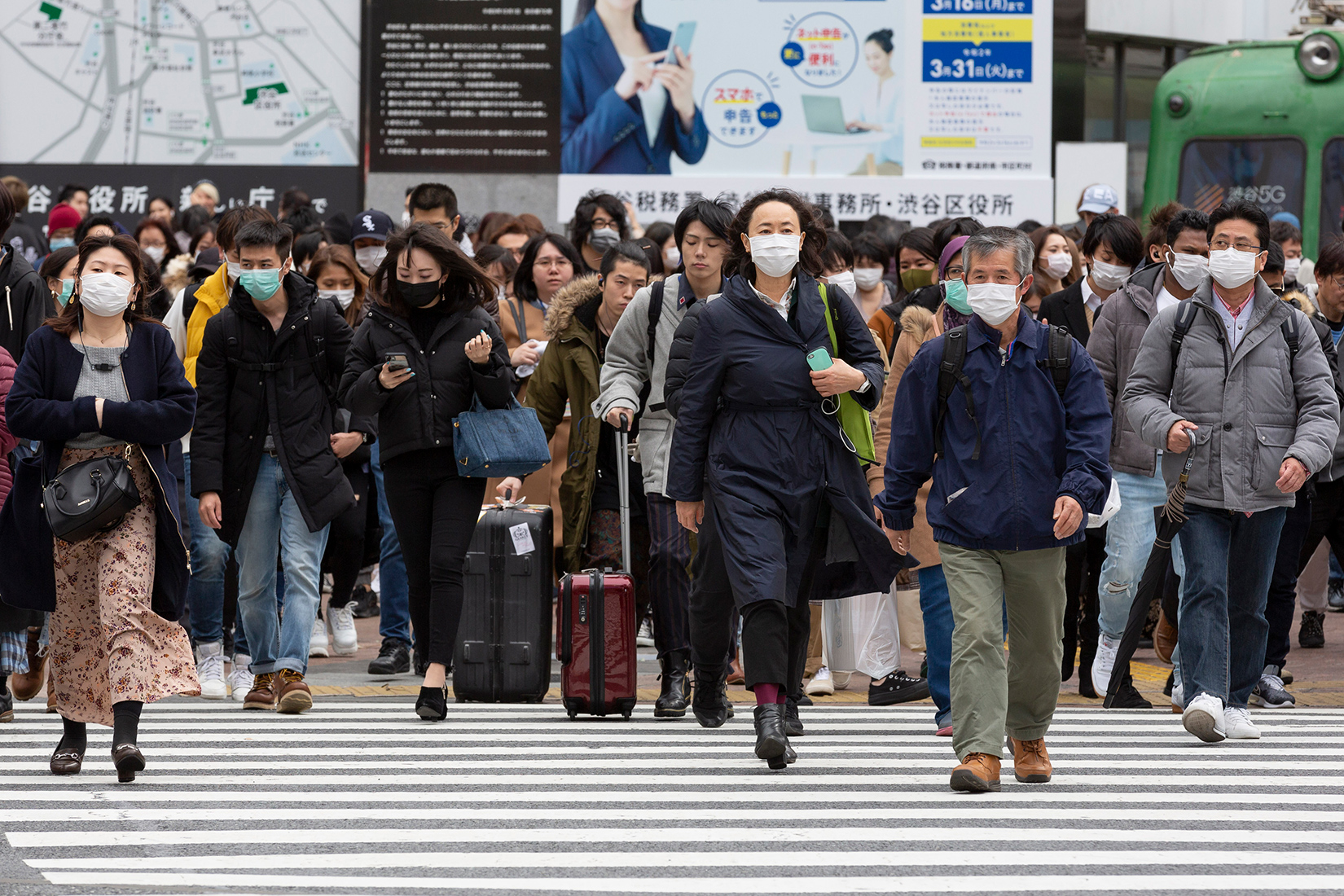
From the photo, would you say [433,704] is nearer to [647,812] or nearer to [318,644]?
[647,812]

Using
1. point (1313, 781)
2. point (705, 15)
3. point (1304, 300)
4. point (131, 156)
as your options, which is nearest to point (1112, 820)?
point (1313, 781)

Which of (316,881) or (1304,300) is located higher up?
(1304,300)

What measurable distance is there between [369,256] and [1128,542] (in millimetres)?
4722

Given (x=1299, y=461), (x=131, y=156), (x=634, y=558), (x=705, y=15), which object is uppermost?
(x=705, y=15)

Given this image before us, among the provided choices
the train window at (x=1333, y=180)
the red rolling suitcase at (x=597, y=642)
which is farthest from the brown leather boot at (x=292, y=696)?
the train window at (x=1333, y=180)

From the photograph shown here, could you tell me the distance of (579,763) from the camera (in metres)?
7.00

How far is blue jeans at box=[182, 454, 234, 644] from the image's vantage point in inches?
360

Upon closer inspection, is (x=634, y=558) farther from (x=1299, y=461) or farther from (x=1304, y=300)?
(x=1304, y=300)

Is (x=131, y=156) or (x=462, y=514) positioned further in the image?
(x=131, y=156)

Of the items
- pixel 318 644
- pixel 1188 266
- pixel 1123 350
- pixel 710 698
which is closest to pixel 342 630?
pixel 318 644

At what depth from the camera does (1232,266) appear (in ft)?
24.9

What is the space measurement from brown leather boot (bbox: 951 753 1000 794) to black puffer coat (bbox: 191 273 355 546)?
11.3ft

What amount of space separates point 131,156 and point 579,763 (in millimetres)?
13333

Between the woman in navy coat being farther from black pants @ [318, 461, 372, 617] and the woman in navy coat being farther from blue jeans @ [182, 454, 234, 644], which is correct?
blue jeans @ [182, 454, 234, 644]
